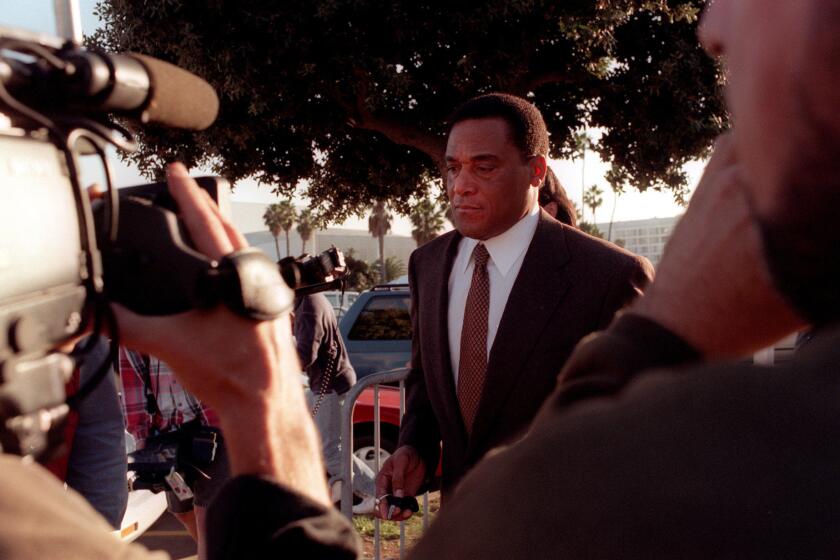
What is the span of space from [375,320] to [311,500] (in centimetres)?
754

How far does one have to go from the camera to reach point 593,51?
32.5 ft

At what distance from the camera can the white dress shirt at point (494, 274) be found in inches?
109

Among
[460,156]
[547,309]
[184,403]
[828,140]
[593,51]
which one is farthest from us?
[593,51]

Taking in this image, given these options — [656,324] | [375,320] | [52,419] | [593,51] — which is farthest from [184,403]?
[593,51]

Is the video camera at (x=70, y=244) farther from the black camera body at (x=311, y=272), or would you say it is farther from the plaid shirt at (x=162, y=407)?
the plaid shirt at (x=162, y=407)

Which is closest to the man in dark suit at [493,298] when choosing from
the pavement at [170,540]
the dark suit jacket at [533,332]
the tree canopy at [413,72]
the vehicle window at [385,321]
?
the dark suit jacket at [533,332]

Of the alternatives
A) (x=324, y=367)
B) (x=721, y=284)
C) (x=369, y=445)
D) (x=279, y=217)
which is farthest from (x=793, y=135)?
(x=279, y=217)

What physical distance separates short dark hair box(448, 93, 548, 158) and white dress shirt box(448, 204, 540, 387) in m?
0.26

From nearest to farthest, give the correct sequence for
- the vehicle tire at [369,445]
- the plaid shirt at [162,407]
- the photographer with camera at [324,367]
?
1. the plaid shirt at [162,407]
2. the photographer with camera at [324,367]
3. the vehicle tire at [369,445]

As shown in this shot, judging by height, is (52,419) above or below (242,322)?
below

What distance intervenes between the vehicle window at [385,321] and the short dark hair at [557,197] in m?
4.12

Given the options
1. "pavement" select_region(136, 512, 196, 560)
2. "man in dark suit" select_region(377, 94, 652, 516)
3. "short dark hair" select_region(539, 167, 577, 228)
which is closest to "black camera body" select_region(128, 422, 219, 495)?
"man in dark suit" select_region(377, 94, 652, 516)

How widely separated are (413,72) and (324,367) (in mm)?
4977

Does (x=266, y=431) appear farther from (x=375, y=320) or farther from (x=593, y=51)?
(x=593, y=51)
